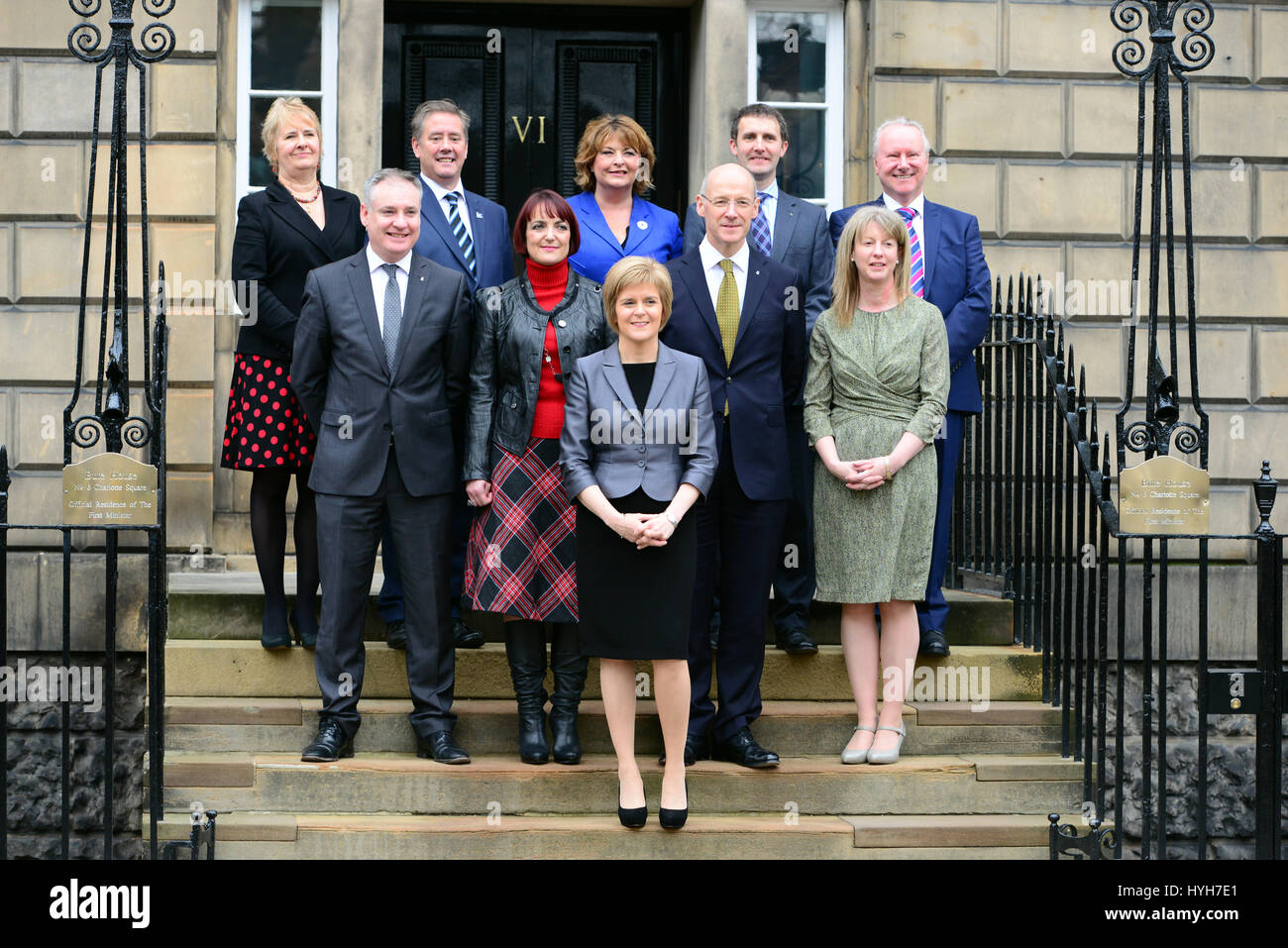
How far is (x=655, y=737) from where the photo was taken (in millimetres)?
6086

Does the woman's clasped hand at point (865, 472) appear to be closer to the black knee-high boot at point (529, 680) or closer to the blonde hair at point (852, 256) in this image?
the blonde hair at point (852, 256)

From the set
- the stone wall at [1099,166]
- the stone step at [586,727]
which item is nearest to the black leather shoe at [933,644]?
the stone step at [586,727]

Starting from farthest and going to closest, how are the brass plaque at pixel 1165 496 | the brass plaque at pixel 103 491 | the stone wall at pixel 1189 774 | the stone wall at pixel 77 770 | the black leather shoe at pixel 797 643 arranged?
1. the stone wall at pixel 1189 774
2. the stone wall at pixel 77 770
3. the black leather shoe at pixel 797 643
4. the brass plaque at pixel 1165 496
5. the brass plaque at pixel 103 491

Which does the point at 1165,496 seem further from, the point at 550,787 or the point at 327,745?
the point at 327,745

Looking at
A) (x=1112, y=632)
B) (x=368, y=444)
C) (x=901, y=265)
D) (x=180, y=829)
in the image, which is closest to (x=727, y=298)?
(x=901, y=265)

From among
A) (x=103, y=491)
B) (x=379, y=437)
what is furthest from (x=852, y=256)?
(x=103, y=491)

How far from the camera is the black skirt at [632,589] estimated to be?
5.36 m

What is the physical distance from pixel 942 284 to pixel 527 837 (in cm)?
294

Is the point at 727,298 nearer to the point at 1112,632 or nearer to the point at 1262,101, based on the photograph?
the point at 1112,632

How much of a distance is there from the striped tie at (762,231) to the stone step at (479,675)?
174 centimetres

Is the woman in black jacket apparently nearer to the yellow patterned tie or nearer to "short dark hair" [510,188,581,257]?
"short dark hair" [510,188,581,257]

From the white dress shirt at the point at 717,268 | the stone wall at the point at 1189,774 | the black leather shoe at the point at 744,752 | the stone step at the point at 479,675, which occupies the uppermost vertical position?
the white dress shirt at the point at 717,268

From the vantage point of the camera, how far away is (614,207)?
245 inches

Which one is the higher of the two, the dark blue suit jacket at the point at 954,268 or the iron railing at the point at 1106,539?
the dark blue suit jacket at the point at 954,268
